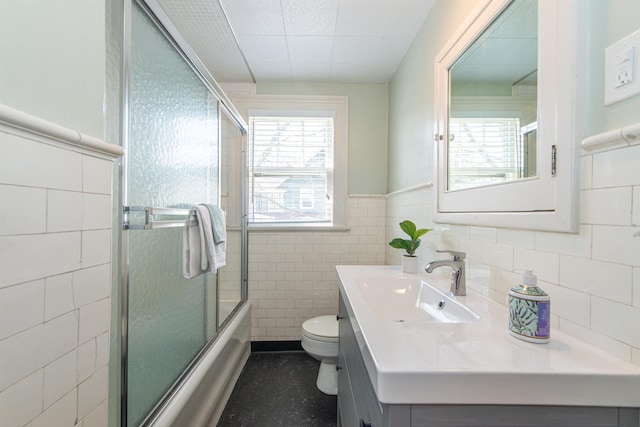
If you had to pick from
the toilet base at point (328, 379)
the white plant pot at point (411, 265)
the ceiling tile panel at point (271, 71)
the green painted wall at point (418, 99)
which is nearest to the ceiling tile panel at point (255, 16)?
the ceiling tile panel at point (271, 71)

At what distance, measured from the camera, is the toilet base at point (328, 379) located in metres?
1.60

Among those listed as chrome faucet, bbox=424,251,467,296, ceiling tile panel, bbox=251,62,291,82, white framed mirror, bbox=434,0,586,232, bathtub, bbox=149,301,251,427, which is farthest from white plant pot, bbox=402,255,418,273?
ceiling tile panel, bbox=251,62,291,82

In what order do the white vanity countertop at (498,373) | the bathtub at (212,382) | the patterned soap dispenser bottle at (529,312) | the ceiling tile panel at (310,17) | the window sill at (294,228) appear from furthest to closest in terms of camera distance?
the window sill at (294,228), the ceiling tile panel at (310,17), the bathtub at (212,382), the patterned soap dispenser bottle at (529,312), the white vanity countertop at (498,373)

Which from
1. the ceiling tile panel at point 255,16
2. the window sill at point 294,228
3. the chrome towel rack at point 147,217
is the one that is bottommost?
the window sill at point 294,228

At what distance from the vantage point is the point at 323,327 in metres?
1.71

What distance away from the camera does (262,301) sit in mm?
2219

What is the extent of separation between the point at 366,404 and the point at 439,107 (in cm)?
125

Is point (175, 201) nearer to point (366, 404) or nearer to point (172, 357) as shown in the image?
point (172, 357)

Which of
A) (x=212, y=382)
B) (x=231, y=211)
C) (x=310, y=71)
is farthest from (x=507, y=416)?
(x=310, y=71)

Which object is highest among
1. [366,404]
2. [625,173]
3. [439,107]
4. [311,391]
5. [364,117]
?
[364,117]

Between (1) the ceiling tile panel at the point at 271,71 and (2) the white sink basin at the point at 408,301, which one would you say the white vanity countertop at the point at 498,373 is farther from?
(1) the ceiling tile panel at the point at 271,71

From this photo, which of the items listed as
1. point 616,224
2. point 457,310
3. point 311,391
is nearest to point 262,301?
point 311,391

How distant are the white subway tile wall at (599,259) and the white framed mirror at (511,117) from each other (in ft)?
0.12

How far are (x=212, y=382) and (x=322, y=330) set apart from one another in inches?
25.8
